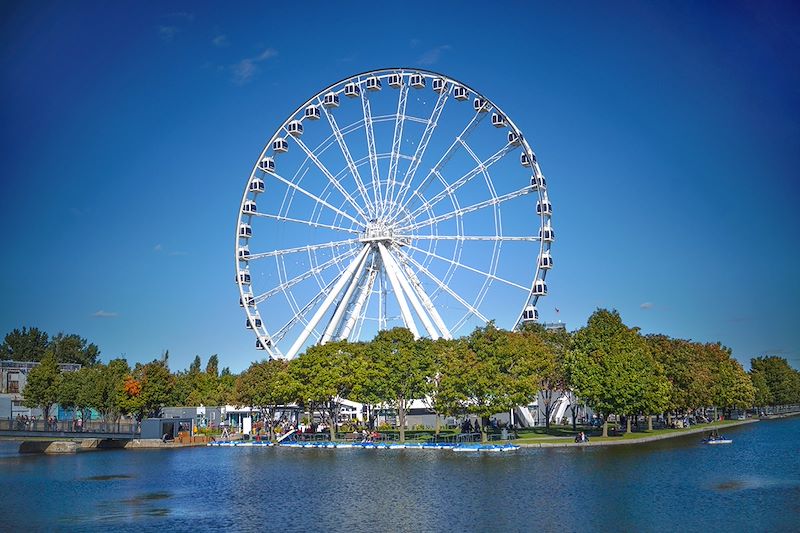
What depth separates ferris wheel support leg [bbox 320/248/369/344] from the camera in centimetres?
8775

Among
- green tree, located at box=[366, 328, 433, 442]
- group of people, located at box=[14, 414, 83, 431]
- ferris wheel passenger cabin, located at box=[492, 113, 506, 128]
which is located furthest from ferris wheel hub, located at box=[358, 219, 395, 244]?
group of people, located at box=[14, 414, 83, 431]

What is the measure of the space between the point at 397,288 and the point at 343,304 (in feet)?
22.3

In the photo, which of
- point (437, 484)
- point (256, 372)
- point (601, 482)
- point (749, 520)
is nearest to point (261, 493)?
point (437, 484)

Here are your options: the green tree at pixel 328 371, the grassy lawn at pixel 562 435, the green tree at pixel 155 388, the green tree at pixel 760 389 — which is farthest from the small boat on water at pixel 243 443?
the green tree at pixel 760 389

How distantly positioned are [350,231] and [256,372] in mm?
25051

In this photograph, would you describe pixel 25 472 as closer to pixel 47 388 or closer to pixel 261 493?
pixel 261 493

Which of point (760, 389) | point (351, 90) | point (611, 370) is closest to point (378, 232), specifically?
point (351, 90)

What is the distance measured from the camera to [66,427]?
9206cm

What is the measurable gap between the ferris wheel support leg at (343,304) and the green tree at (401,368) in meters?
5.84

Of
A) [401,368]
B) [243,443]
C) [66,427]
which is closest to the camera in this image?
[401,368]

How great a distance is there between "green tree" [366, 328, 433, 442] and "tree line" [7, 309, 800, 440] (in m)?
0.11

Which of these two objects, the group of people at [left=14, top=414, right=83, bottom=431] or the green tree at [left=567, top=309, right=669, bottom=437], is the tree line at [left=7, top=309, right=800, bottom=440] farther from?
the group of people at [left=14, top=414, right=83, bottom=431]

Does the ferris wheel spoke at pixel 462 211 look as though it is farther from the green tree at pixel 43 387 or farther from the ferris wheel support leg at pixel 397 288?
the green tree at pixel 43 387

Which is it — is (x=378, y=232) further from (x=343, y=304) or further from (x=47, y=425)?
(x=47, y=425)
